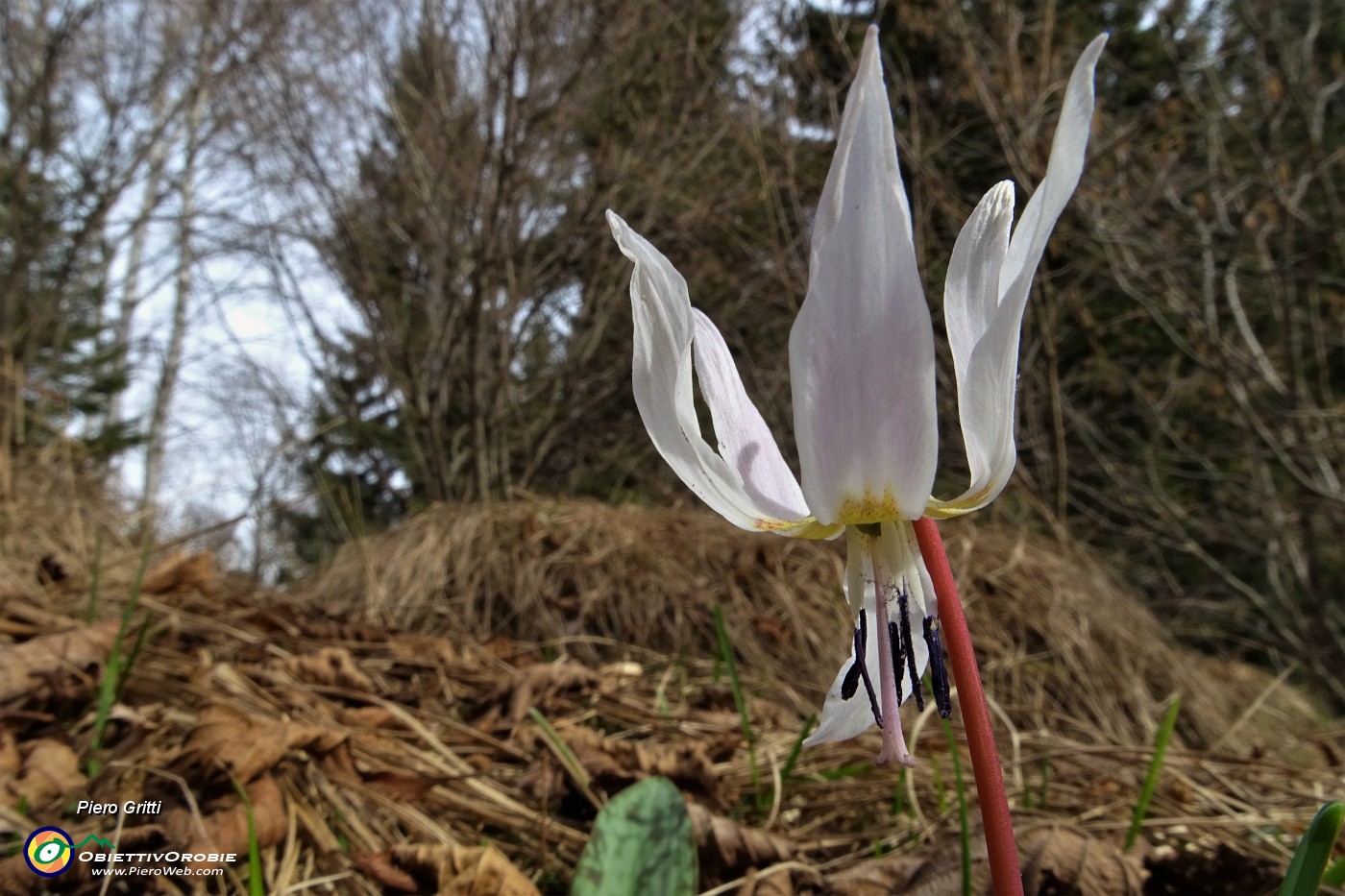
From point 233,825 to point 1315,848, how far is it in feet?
4.08

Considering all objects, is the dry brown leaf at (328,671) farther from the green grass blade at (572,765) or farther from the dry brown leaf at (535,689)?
the green grass blade at (572,765)

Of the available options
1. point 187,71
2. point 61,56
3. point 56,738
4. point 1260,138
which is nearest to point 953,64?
point 1260,138

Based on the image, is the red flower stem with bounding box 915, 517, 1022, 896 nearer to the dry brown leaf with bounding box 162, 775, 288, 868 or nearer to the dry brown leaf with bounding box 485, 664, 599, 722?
the dry brown leaf with bounding box 162, 775, 288, 868

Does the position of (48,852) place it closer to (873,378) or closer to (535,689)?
(535,689)

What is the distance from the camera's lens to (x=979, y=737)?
0.66m

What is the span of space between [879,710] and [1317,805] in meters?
1.58

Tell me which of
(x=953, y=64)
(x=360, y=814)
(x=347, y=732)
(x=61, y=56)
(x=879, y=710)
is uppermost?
(x=61, y=56)

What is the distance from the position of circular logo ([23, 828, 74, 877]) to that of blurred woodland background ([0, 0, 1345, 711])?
2386mm

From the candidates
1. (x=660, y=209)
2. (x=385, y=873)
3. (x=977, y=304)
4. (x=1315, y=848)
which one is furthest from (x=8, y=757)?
(x=660, y=209)

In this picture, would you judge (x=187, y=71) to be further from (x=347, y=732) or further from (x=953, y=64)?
(x=347, y=732)

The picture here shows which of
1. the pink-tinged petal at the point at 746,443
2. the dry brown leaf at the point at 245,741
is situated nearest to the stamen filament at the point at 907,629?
the pink-tinged petal at the point at 746,443

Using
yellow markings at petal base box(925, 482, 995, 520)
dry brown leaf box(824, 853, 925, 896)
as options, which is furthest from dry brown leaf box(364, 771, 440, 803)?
yellow markings at petal base box(925, 482, 995, 520)

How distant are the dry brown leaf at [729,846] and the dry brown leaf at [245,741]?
0.59 metres

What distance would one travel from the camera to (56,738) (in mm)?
1548
